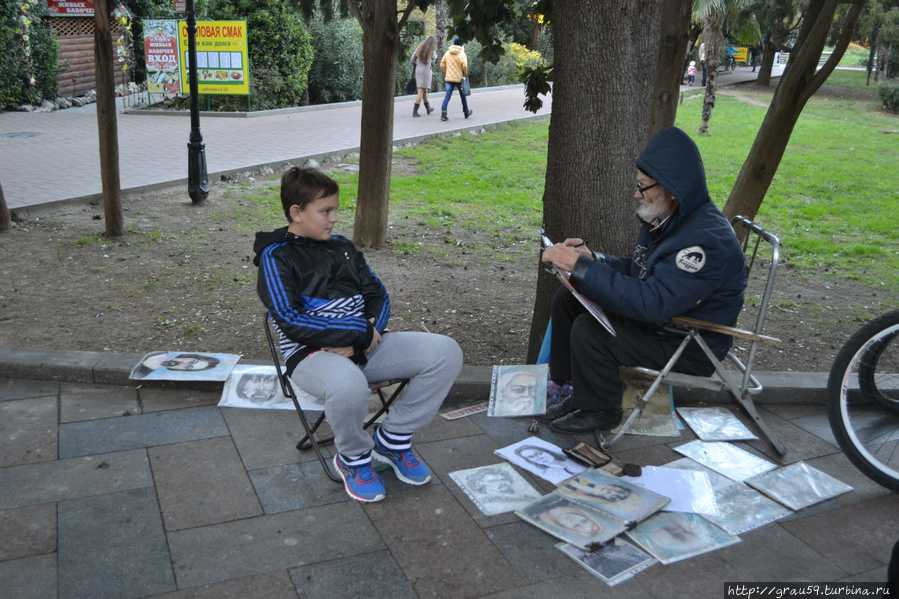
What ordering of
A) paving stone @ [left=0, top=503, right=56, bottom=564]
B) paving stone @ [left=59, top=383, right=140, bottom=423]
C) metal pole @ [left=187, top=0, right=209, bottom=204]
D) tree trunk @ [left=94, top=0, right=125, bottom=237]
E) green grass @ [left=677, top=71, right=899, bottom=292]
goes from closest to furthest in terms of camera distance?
paving stone @ [left=0, top=503, right=56, bottom=564] → paving stone @ [left=59, top=383, right=140, bottom=423] → tree trunk @ [left=94, top=0, right=125, bottom=237] → green grass @ [left=677, top=71, right=899, bottom=292] → metal pole @ [left=187, top=0, right=209, bottom=204]

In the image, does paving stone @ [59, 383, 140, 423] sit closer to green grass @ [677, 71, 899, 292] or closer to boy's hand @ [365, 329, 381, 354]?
boy's hand @ [365, 329, 381, 354]

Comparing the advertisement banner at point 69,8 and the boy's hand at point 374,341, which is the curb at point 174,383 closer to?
the boy's hand at point 374,341

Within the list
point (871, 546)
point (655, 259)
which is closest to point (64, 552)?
point (655, 259)

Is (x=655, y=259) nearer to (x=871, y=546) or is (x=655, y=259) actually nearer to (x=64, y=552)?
(x=871, y=546)

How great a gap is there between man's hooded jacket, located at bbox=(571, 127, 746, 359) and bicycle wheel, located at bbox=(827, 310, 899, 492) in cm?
59

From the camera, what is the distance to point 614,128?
4.39 meters

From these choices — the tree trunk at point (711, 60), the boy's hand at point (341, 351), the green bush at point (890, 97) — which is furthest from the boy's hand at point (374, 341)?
the green bush at point (890, 97)

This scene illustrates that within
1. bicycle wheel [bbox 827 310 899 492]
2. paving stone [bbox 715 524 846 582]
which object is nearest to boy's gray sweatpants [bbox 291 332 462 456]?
paving stone [bbox 715 524 846 582]

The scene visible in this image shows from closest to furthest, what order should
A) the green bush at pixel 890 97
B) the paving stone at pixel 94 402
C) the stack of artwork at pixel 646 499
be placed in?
the stack of artwork at pixel 646 499 → the paving stone at pixel 94 402 → the green bush at pixel 890 97

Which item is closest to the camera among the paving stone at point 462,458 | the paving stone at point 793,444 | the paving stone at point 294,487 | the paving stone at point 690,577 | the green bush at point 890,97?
the paving stone at point 690,577

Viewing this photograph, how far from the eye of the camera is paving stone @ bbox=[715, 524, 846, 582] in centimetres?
307

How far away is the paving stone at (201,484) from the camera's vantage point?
3365 millimetres

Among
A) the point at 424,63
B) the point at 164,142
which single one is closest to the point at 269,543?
the point at 164,142

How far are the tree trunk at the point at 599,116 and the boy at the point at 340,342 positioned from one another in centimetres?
139
